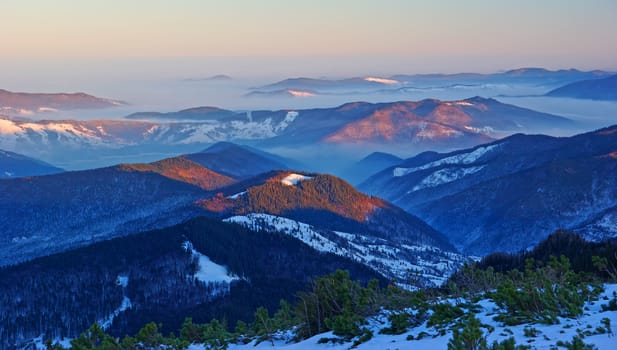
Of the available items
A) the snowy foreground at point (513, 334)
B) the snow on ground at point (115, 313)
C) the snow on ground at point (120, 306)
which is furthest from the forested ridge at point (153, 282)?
the snowy foreground at point (513, 334)

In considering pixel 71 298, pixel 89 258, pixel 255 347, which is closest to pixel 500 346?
pixel 255 347

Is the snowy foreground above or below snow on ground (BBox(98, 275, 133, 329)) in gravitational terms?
above

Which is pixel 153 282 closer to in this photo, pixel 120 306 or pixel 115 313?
pixel 120 306

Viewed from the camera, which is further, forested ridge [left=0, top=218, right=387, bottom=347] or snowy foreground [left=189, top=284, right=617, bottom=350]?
forested ridge [left=0, top=218, right=387, bottom=347]

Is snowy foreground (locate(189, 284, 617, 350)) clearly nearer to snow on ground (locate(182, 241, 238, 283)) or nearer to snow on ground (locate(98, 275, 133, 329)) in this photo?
snow on ground (locate(98, 275, 133, 329))

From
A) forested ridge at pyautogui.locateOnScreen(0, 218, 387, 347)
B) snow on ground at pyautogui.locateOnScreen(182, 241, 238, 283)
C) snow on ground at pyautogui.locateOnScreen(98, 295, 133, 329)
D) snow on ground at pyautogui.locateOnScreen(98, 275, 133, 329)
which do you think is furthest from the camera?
snow on ground at pyautogui.locateOnScreen(182, 241, 238, 283)

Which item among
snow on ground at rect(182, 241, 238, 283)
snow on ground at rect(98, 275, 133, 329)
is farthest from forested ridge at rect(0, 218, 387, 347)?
snow on ground at rect(182, 241, 238, 283)

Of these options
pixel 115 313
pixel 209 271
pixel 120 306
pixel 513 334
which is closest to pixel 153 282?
pixel 120 306
